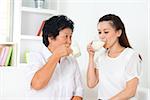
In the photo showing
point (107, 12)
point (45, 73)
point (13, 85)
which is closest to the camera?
point (45, 73)

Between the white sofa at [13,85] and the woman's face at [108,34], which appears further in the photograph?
the white sofa at [13,85]

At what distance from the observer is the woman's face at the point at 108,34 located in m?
1.55

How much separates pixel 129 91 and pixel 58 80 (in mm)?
413

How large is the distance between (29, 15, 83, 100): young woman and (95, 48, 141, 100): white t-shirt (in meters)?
0.15

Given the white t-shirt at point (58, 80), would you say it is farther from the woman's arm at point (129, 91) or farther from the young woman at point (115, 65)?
the woman's arm at point (129, 91)

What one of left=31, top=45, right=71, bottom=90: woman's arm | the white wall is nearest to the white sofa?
the white wall

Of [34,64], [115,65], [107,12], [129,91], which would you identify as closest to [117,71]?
[115,65]

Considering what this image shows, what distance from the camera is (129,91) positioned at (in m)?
1.44

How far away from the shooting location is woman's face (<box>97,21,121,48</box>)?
5.08ft

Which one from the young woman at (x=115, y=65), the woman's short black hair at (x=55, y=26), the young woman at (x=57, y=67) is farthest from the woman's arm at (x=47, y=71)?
the young woman at (x=115, y=65)

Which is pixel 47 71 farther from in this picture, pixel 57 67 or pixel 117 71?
pixel 117 71

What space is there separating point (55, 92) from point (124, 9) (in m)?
1.04

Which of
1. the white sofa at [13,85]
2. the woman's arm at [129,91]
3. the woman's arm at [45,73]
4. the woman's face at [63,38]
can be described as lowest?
the white sofa at [13,85]

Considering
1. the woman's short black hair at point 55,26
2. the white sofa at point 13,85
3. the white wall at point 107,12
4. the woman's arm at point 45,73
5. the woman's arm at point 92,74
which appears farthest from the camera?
the white sofa at point 13,85
